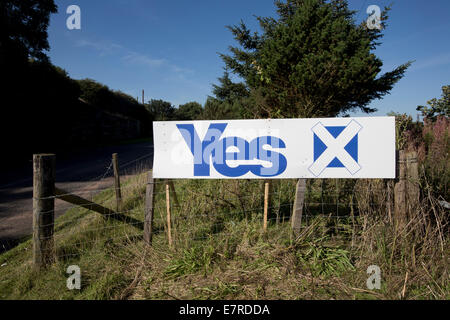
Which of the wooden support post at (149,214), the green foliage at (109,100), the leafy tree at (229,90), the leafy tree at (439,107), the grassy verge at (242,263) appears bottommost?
the grassy verge at (242,263)

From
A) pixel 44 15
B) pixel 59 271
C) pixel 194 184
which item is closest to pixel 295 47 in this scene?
pixel 194 184

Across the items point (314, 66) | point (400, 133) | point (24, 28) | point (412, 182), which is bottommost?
point (412, 182)

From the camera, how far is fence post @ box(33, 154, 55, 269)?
286 cm

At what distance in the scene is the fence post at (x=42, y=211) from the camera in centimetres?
286

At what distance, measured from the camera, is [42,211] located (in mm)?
2908

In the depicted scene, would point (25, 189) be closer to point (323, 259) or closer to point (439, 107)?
point (323, 259)

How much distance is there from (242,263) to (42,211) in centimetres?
255

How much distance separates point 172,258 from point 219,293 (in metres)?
0.81

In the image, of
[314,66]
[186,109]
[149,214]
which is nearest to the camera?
[149,214]

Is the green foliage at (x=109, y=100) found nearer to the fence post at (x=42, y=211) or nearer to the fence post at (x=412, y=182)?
the fence post at (x=42, y=211)

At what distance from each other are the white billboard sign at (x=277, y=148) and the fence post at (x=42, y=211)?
1.31 metres

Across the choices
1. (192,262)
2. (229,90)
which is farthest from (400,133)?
(229,90)

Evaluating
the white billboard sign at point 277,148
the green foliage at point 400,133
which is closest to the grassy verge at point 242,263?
the white billboard sign at point 277,148
